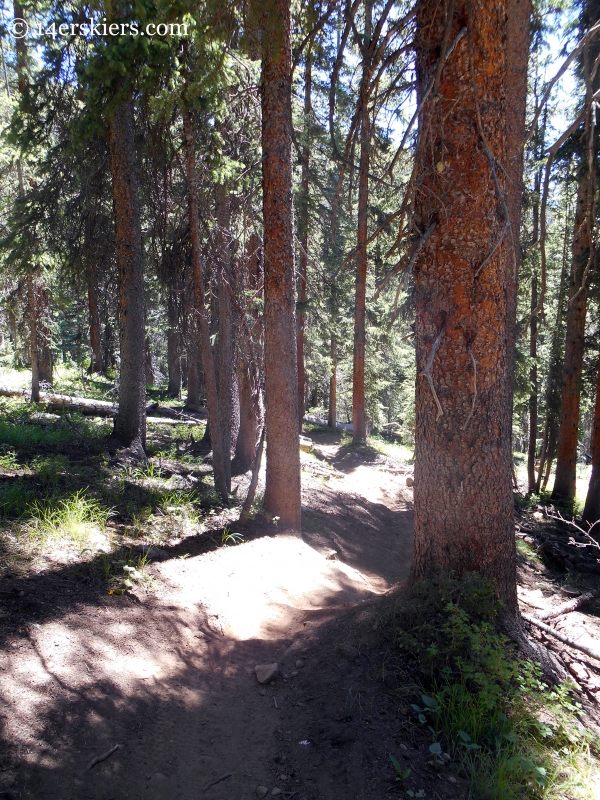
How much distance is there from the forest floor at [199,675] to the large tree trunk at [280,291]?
109cm

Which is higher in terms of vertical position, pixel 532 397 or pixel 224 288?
pixel 224 288

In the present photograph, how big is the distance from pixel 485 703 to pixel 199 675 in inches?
94.8

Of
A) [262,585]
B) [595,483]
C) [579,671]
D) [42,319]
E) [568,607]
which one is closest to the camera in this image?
[579,671]

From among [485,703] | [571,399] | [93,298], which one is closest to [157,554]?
[485,703]

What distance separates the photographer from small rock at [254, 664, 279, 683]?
436cm

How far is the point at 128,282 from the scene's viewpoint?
9641 millimetres

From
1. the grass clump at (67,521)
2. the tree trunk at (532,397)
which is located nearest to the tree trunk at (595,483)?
the tree trunk at (532,397)

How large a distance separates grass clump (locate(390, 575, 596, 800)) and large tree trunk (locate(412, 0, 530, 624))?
34 cm

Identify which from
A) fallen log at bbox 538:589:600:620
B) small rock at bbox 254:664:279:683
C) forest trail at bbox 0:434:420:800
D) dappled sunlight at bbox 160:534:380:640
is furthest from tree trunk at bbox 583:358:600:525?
small rock at bbox 254:664:279:683

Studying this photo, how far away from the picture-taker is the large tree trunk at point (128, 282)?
931cm

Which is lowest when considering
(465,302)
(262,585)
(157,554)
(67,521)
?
(262,585)

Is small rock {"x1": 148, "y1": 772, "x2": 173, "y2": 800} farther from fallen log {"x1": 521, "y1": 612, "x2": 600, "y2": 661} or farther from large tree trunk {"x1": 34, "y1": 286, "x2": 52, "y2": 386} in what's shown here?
large tree trunk {"x1": 34, "y1": 286, "x2": 52, "y2": 386}

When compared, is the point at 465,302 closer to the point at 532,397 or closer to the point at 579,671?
the point at 579,671

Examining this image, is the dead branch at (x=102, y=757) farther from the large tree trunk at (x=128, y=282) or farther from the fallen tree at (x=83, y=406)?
the fallen tree at (x=83, y=406)
